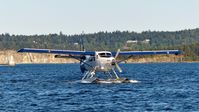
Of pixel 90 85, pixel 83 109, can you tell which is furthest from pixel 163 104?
pixel 90 85

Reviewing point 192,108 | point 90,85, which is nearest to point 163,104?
point 192,108

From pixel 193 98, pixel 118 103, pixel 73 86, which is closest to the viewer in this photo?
pixel 118 103

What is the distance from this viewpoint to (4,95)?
162 feet

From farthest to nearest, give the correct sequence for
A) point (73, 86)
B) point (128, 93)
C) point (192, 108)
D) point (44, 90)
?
point (73, 86)
point (44, 90)
point (128, 93)
point (192, 108)

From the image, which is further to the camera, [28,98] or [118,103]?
[28,98]

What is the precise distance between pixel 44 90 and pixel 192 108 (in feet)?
58.8

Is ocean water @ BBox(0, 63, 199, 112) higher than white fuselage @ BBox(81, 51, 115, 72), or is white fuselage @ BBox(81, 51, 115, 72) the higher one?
white fuselage @ BBox(81, 51, 115, 72)

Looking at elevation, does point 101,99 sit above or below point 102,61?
below

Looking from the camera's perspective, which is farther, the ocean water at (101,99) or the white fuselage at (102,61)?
the white fuselage at (102,61)

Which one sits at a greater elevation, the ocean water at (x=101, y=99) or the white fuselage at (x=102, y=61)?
the white fuselage at (x=102, y=61)

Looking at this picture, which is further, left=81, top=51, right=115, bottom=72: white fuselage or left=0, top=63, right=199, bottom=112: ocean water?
left=81, top=51, right=115, bottom=72: white fuselage

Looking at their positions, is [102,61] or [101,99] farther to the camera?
[102,61]

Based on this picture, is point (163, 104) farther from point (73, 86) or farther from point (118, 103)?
point (73, 86)

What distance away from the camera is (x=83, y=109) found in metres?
38.6
